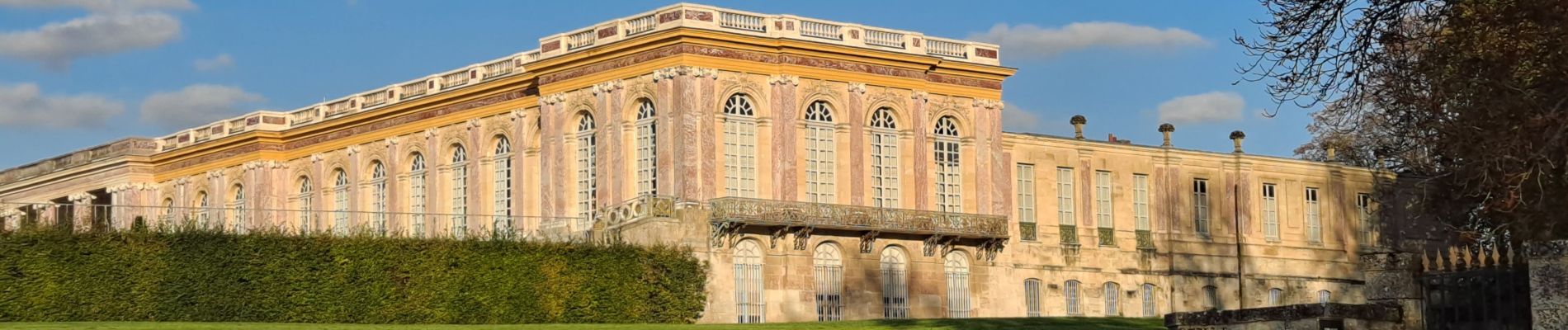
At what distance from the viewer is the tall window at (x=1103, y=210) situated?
189ft

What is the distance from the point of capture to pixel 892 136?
168 ft

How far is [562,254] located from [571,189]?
7.66m

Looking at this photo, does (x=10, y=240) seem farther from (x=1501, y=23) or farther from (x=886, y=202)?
(x=1501, y=23)

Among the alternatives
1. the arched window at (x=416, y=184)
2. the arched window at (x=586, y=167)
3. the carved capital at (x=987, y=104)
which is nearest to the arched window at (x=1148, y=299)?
the carved capital at (x=987, y=104)

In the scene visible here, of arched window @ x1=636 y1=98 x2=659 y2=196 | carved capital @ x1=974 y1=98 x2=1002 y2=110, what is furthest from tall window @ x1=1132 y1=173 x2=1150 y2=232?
arched window @ x1=636 y1=98 x2=659 y2=196

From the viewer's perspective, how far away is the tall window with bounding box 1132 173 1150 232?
2300 inches

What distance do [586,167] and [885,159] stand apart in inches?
258

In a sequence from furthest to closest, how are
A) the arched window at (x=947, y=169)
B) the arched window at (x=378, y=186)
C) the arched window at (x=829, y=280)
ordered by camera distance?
the arched window at (x=378, y=186) < the arched window at (x=947, y=169) < the arched window at (x=829, y=280)

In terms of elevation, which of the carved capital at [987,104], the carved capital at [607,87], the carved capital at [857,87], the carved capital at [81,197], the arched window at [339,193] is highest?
the carved capital at [607,87]

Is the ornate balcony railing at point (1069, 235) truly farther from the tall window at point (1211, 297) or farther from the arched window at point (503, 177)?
the arched window at point (503, 177)

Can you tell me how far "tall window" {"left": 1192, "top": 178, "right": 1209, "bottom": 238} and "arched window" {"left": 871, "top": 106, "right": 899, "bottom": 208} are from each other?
11711mm

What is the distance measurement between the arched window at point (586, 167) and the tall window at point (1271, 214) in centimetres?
1967

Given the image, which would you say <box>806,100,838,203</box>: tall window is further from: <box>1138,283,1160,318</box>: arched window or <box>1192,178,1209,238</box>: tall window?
<box>1192,178,1209,238</box>: tall window

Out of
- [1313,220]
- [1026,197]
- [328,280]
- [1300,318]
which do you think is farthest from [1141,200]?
[1300,318]
